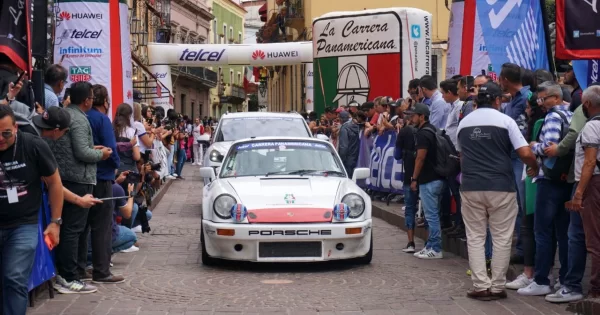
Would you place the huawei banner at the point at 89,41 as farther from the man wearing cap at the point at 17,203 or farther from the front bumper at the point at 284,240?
the man wearing cap at the point at 17,203

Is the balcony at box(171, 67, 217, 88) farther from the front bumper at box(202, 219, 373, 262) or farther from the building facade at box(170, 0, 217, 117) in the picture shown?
the front bumper at box(202, 219, 373, 262)

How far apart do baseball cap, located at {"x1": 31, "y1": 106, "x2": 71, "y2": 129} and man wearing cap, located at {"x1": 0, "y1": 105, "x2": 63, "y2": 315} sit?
1.83 m

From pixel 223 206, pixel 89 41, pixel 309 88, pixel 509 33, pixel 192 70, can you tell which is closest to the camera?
pixel 223 206

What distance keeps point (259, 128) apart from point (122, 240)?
18.3 ft

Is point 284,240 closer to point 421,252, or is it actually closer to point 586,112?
point 421,252

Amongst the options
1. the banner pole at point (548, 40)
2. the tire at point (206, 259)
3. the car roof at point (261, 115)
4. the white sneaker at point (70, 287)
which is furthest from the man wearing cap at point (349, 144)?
the white sneaker at point (70, 287)

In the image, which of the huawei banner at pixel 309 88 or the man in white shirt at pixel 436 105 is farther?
the huawei banner at pixel 309 88

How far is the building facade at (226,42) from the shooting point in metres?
83.2

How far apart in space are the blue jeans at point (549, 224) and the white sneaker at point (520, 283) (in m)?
0.30

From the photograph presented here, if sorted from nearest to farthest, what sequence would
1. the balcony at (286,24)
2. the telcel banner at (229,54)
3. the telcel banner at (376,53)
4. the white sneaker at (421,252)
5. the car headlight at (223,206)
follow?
the car headlight at (223,206) → the white sneaker at (421,252) → the telcel banner at (376,53) → the telcel banner at (229,54) → the balcony at (286,24)

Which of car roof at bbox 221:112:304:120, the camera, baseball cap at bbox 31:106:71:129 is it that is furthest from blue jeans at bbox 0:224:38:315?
car roof at bbox 221:112:304:120

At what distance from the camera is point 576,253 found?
8641 mm

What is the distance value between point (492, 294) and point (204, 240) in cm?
343

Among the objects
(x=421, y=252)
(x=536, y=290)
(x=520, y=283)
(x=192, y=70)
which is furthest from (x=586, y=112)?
(x=192, y=70)
